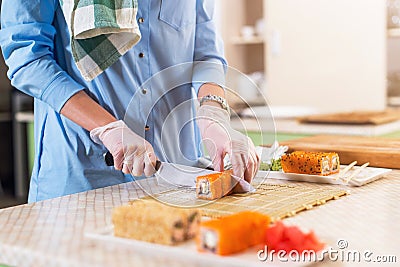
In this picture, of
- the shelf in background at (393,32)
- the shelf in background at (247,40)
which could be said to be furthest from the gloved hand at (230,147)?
the shelf in background at (247,40)

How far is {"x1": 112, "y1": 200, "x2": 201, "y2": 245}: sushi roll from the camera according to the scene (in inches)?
36.9

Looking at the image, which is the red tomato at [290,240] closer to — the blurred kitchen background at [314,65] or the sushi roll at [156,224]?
the sushi roll at [156,224]

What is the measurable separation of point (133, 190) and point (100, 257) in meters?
0.51

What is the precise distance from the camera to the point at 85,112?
147cm

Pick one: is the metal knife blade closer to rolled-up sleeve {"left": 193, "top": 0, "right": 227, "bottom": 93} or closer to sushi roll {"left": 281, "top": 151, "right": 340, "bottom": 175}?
sushi roll {"left": 281, "top": 151, "right": 340, "bottom": 175}

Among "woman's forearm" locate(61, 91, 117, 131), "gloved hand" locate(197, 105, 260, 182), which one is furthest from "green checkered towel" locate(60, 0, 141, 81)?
"gloved hand" locate(197, 105, 260, 182)

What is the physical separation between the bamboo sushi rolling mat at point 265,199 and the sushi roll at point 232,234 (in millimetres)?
212

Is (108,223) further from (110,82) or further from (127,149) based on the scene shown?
(110,82)

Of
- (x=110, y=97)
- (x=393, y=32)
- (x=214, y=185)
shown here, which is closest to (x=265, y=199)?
(x=214, y=185)

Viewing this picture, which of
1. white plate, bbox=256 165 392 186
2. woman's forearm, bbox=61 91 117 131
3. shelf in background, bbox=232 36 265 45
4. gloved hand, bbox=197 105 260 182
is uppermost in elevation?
shelf in background, bbox=232 36 265 45

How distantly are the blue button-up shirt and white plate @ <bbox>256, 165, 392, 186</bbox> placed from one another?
0.22 m

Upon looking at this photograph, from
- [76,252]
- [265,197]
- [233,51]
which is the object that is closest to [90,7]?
[265,197]

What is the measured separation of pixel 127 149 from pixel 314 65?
11.2 ft

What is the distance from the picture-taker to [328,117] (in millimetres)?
2963
